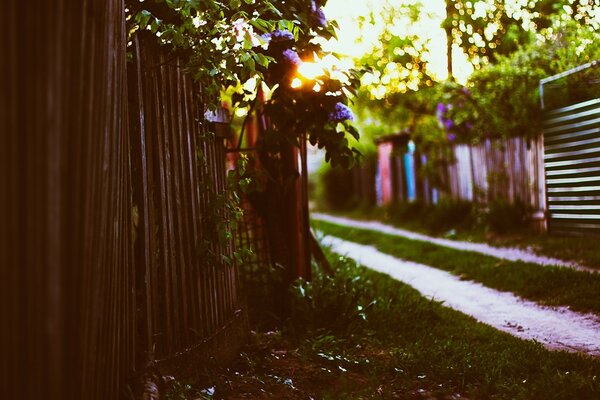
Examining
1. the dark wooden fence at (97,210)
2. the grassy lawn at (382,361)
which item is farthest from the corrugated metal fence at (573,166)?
the dark wooden fence at (97,210)

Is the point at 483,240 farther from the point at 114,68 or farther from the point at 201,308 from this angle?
the point at 114,68

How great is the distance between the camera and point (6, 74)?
1.92 metres

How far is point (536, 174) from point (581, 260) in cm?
310

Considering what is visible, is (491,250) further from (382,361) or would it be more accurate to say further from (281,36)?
(281,36)

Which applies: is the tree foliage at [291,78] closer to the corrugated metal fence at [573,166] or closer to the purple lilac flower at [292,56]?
the purple lilac flower at [292,56]

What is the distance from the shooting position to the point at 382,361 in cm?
437

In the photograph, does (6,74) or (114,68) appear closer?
(6,74)

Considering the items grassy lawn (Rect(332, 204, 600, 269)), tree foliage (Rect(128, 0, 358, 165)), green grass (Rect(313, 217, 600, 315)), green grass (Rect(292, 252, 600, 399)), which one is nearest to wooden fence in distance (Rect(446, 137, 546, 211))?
grassy lawn (Rect(332, 204, 600, 269))

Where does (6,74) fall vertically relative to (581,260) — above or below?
above

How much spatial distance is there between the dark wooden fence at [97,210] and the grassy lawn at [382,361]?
14.2 inches

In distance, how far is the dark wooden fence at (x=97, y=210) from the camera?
2.00 metres

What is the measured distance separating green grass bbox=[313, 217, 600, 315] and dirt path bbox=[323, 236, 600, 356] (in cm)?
14

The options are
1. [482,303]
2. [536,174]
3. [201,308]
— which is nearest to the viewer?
[201,308]

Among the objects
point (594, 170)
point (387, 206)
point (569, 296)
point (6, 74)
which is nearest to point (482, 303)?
point (569, 296)
